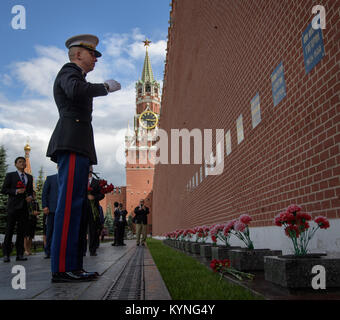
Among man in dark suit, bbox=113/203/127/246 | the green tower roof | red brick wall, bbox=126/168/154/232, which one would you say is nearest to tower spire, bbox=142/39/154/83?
the green tower roof

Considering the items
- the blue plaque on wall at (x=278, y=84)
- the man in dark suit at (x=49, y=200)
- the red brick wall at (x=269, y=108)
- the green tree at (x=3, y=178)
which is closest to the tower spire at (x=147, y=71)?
the green tree at (x=3, y=178)

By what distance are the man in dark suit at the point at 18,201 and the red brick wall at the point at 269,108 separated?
3.88 meters

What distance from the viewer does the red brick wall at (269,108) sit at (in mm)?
2807

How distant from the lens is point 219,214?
303 inches

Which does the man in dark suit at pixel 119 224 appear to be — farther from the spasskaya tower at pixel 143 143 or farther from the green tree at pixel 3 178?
the spasskaya tower at pixel 143 143

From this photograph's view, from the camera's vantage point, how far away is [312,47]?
3.05 metres

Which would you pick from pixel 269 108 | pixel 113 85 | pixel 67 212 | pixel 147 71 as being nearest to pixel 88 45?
pixel 113 85

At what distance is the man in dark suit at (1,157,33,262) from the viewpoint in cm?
566

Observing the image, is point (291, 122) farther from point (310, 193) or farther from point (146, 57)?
point (146, 57)

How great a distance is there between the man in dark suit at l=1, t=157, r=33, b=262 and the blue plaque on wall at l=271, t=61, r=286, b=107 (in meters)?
4.43

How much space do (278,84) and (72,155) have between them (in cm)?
260

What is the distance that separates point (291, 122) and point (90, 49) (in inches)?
87.6

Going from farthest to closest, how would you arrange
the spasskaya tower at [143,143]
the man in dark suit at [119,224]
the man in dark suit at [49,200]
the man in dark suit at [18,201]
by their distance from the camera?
the spasskaya tower at [143,143] < the man in dark suit at [119,224] < the man in dark suit at [49,200] < the man in dark suit at [18,201]
